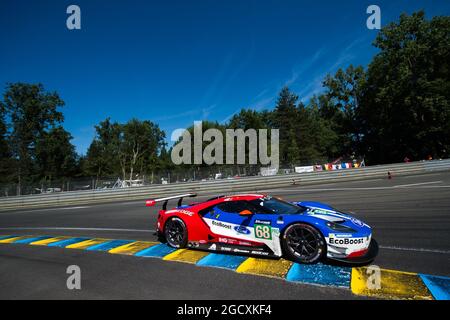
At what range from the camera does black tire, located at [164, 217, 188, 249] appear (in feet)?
18.3

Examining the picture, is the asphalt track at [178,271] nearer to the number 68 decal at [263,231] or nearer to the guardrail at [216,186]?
the number 68 decal at [263,231]

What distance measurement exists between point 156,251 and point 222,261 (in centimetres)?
159

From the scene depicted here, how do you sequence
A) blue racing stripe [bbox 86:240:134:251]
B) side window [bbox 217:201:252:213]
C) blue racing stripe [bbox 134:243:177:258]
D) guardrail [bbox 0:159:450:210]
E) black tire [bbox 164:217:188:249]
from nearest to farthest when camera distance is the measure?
1. side window [bbox 217:201:252:213]
2. blue racing stripe [bbox 134:243:177:258]
3. black tire [bbox 164:217:188:249]
4. blue racing stripe [bbox 86:240:134:251]
5. guardrail [bbox 0:159:450:210]

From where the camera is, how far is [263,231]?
15.1 ft

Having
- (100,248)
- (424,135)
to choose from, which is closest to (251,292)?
(100,248)

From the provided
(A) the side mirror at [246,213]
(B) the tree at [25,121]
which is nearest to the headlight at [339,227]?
(A) the side mirror at [246,213]

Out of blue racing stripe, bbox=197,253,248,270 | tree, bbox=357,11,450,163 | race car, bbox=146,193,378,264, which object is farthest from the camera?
tree, bbox=357,11,450,163

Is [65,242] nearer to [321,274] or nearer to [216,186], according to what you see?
[321,274]

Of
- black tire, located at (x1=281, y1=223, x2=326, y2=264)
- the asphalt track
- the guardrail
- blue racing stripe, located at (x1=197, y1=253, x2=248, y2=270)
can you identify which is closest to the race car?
black tire, located at (x1=281, y1=223, x2=326, y2=264)

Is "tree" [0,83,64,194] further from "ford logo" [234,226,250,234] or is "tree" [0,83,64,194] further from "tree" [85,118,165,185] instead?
"ford logo" [234,226,250,234]

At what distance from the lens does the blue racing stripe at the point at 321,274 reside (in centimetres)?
355

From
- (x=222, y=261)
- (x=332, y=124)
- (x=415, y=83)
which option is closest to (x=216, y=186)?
(x=222, y=261)

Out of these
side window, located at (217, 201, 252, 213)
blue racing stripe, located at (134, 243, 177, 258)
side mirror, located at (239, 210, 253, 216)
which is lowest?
blue racing stripe, located at (134, 243, 177, 258)
